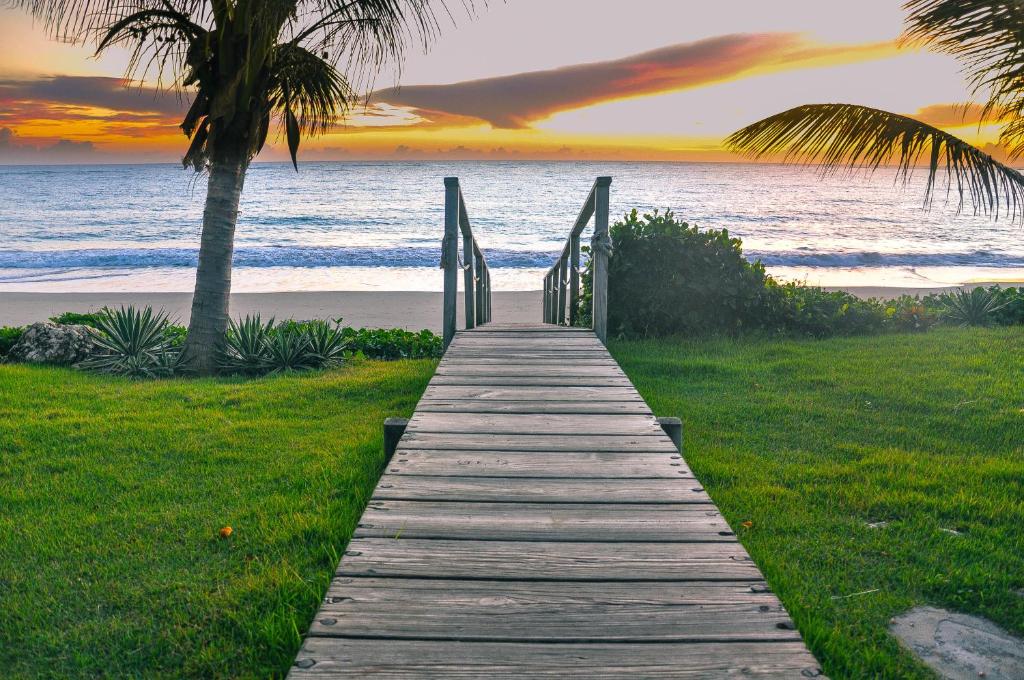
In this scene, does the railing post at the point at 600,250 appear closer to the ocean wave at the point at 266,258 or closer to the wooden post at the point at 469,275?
the wooden post at the point at 469,275

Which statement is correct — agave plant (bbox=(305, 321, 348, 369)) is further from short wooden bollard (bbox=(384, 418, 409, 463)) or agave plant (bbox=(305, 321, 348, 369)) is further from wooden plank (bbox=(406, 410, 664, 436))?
wooden plank (bbox=(406, 410, 664, 436))

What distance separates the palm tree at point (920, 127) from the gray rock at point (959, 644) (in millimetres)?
3276

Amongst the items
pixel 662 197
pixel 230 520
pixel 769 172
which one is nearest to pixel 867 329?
pixel 230 520

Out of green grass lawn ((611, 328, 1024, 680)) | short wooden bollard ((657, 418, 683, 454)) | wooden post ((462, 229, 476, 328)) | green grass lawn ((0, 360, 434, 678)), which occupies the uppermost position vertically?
wooden post ((462, 229, 476, 328))

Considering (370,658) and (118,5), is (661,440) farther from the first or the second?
(118,5)

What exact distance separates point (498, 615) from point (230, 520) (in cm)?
229

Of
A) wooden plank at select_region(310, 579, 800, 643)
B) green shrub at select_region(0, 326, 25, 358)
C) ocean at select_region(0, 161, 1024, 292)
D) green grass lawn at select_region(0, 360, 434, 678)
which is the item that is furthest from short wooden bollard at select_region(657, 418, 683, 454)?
green shrub at select_region(0, 326, 25, 358)

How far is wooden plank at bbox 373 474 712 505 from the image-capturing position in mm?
2494

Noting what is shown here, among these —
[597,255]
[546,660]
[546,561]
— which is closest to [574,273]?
[597,255]

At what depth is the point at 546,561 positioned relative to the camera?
2.03 metres

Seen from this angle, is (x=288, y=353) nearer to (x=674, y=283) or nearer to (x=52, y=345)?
(x=52, y=345)

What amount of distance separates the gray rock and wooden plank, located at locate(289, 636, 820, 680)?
1283mm

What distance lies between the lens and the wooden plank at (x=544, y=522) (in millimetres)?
2188

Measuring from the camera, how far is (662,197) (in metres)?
50.9
